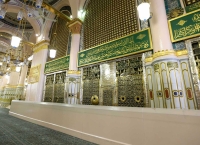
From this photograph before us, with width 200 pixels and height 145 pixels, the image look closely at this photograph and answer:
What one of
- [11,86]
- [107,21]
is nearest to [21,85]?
[11,86]

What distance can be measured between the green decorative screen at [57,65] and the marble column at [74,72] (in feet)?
1.58

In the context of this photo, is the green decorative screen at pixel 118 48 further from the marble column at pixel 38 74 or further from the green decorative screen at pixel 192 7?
the marble column at pixel 38 74

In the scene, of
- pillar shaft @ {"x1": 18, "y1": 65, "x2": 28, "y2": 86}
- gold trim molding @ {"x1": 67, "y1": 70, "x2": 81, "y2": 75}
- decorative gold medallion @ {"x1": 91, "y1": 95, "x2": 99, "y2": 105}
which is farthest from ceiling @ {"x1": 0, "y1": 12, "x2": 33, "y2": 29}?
decorative gold medallion @ {"x1": 91, "y1": 95, "x2": 99, "y2": 105}

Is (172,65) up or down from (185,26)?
down

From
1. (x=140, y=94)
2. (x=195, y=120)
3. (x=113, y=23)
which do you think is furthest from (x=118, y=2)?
(x=195, y=120)

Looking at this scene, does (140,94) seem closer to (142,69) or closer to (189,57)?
(142,69)

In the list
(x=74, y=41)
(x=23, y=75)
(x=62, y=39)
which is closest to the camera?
(x=74, y=41)

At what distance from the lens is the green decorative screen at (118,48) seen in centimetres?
297

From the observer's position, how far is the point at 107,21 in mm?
4113

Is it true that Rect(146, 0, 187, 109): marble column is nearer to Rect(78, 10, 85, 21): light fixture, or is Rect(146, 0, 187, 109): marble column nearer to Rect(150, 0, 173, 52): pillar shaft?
Rect(150, 0, 173, 52): pillar shaft

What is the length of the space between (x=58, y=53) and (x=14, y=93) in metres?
6.11

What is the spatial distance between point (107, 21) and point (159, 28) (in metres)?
2.07

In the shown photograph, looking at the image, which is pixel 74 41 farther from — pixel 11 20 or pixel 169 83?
pixel 11 20

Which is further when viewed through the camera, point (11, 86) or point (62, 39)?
point (11, 86)
